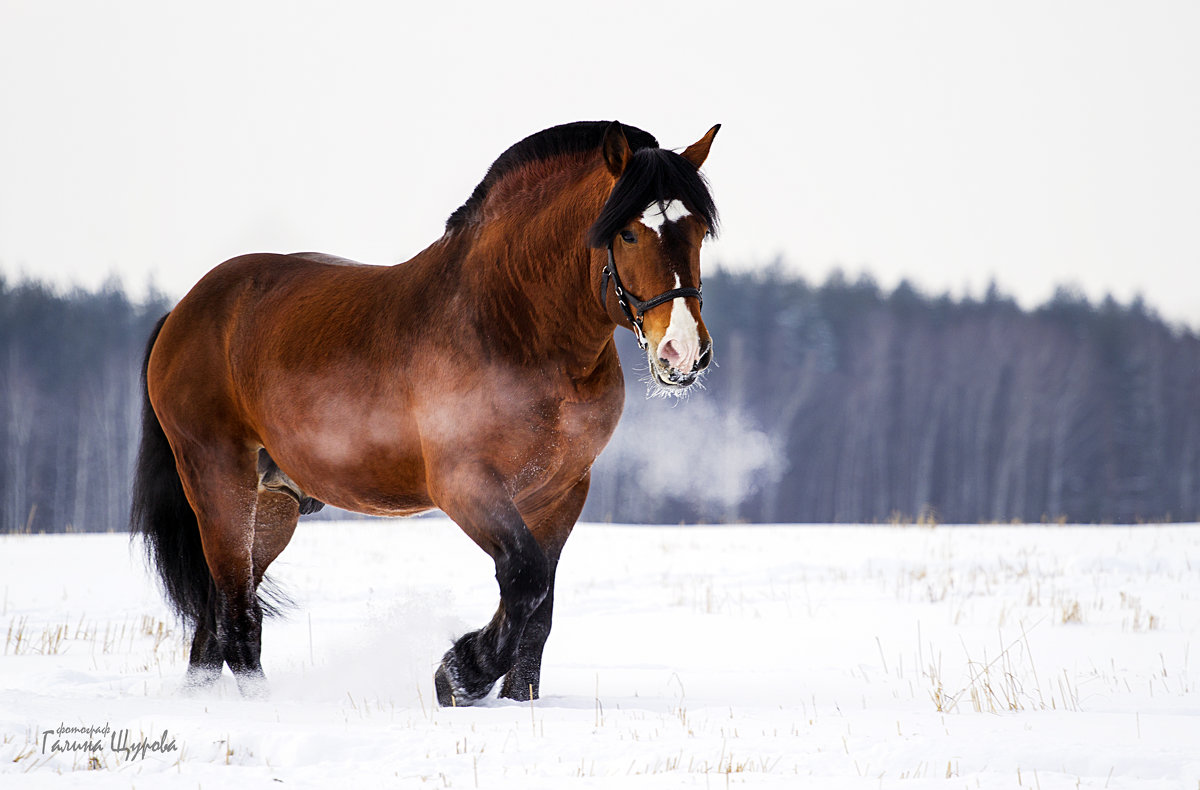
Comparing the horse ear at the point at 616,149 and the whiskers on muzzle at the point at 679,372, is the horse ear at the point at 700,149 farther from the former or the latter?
the whiskers on muzzle at the point at 679,372

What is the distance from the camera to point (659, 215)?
3.61 metres

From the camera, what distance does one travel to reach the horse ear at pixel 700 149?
162 inches

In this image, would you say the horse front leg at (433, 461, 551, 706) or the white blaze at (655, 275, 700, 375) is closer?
the white blaze at (655, 275, 700, 375)

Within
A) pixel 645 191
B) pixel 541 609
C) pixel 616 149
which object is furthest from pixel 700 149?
pixel 541 609

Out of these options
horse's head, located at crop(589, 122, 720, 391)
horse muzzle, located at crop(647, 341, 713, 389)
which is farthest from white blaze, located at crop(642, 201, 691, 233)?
horse muzzle, located at crop(647, 341, 713, 389)

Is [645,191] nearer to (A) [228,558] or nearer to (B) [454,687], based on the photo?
(B) [454,687]

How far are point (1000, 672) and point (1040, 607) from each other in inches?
120

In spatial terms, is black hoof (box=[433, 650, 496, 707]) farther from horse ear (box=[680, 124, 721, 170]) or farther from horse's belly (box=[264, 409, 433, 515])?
horse ear (box=[680, 124, 721, 170])

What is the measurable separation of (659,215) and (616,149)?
1.30 feet

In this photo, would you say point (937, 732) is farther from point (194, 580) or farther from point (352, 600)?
point (352, 600)

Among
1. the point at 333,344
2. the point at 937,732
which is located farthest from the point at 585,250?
the point at 937,732

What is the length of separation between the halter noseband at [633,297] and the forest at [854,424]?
103ft

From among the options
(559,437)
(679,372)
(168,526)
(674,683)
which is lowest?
(674,683)

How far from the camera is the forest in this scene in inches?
1383
